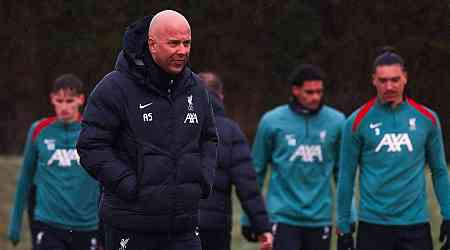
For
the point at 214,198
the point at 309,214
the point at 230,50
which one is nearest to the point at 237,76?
the point at 230,50

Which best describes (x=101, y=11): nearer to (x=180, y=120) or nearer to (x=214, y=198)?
(x=214, y=198)

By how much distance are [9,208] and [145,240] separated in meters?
14.5

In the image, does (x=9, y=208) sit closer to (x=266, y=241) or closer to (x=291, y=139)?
(x=291, y=139)

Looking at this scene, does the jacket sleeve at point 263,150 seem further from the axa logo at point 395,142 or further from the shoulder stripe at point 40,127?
the shoulder stripe at point 40,127

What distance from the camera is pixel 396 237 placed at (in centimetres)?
895

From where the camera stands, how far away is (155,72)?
6844mm

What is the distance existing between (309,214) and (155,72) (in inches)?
142

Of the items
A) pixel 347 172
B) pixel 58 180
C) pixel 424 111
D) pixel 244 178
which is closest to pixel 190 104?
pixel 244 178

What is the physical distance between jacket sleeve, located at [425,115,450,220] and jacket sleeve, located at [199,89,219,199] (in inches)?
91.3

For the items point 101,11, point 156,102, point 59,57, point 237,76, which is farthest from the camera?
point 237,76

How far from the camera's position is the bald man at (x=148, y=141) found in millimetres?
6758

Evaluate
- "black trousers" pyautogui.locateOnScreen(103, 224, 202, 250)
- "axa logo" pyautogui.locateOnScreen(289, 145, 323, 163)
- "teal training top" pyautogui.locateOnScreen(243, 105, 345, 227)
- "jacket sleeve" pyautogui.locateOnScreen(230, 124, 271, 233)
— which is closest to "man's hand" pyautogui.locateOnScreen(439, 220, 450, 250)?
"jacket sleeve" pyautogui.locateOnScreen(230, 124, 271, 233)

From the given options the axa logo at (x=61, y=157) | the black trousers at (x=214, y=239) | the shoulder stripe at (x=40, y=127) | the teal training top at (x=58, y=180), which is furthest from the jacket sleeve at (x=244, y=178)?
the shoulder stripe at (x=40, y=127)

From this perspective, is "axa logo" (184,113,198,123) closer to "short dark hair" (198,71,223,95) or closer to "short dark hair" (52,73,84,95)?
"short dark hair" (198,71,223,95)
